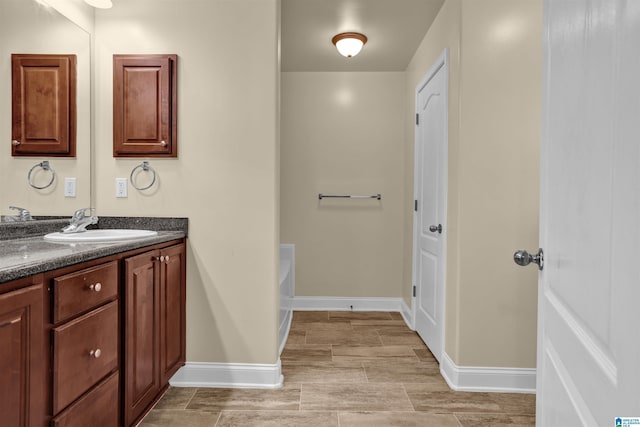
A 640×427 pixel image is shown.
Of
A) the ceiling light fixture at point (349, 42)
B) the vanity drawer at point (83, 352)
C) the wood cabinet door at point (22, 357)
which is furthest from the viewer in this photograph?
the ceiling light fixture at point (349, 42)

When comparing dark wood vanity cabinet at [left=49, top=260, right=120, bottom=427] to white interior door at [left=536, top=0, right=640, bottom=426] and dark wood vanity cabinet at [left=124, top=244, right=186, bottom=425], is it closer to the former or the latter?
dark wood vanity cabinet at [left=124, top=244, right=186, bottom=425]

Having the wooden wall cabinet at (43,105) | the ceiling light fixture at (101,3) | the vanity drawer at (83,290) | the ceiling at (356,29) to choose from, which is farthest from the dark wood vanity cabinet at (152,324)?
the ceiling at (356,29)

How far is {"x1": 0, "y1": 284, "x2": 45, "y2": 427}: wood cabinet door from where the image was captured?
38.4 inches

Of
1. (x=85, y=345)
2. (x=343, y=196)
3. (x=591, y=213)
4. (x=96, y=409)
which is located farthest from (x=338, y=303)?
(x=591, y=213)

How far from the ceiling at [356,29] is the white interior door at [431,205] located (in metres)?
0.39

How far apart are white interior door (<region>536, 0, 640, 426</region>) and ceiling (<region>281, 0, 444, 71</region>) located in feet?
6.48

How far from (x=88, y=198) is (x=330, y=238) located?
90.8 inches

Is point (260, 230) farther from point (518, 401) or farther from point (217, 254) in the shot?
point (518, 401)

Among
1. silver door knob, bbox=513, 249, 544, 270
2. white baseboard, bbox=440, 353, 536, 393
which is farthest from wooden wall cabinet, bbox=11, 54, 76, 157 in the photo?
white baseboard, bbox=440, 353, 536, 393

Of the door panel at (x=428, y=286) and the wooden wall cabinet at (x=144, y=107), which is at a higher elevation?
the wooden wall cabinet at (x=144, y=107)

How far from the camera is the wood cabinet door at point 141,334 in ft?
5.41

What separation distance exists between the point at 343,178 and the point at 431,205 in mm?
1261

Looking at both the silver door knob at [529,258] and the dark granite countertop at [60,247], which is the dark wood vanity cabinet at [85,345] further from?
the silver door knob at [529,258]

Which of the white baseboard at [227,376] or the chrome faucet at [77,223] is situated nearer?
the chrome faucet at [77,223]
